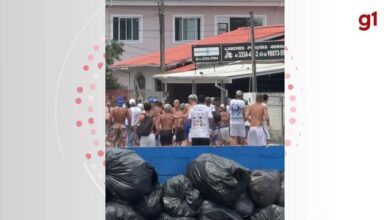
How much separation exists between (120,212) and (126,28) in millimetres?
29557

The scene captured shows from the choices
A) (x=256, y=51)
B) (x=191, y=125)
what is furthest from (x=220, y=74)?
(x=191, y=125)

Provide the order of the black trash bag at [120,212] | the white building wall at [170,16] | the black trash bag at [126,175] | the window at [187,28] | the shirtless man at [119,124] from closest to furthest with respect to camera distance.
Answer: the black trash bag at [120,212] → the black trash bag at [126,175] → the shirtless man at [119,124] → the white building wall at [170,16] → the window at [187,28]

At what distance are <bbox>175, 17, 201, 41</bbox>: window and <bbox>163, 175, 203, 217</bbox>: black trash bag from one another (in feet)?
96.8

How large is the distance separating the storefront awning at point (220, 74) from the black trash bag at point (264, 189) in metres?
17.7

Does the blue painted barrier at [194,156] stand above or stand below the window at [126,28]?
below

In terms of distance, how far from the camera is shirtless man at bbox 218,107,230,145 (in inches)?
505

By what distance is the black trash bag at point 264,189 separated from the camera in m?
5.37

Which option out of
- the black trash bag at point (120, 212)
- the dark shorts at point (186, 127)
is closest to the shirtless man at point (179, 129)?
the dark shorts at point (186, 127)

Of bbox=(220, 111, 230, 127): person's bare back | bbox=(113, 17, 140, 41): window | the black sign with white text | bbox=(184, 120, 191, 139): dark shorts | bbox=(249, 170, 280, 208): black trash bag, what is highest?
bbox=(113, 17, 140, 41): window

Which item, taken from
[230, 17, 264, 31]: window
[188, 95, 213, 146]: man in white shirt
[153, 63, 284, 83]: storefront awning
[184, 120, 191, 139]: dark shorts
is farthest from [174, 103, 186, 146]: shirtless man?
[230, 17, 264, 31]: window

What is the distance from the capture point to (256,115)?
1142 cm
